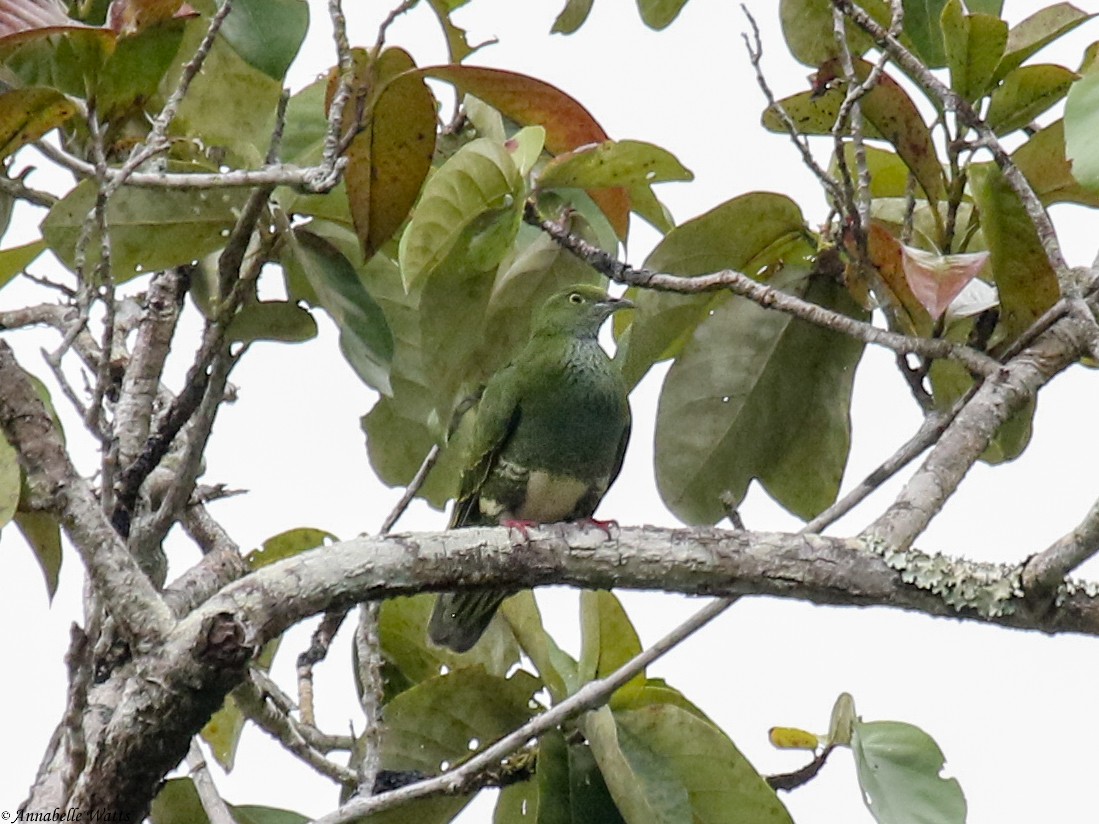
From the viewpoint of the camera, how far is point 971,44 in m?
2.92

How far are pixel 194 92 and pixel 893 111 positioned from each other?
4.95 ft

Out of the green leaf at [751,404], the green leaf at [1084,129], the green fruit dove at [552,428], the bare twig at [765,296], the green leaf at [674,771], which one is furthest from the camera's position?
the green fruit dove at [552,428]

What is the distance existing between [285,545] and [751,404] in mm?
1178

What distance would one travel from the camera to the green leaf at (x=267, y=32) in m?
2.91

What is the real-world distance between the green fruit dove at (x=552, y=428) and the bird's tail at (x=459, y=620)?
68 centimetres

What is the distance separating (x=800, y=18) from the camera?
11.4ft

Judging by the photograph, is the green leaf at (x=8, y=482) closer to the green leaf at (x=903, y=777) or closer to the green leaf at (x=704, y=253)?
the green leaf at (x=704, y=253)

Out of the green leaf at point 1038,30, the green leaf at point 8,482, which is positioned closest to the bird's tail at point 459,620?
the green leaf at point 8,482

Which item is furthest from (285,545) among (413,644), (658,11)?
(658,11)

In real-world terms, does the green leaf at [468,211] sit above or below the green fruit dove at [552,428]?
below

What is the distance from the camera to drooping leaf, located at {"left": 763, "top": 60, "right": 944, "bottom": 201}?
9.96 feet

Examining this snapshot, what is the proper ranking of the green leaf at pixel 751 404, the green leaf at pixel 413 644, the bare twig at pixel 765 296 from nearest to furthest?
the bare twig at pixel 765 296 → the green leaf at pixel 751 404 → the green leaf at pixel 413 644

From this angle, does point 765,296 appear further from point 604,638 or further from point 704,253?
point 604,638

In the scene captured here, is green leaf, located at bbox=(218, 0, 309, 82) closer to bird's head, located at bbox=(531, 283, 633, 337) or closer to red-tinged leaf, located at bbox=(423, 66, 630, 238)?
red-tinged leaf, located at bbox=(423, 66, 630, 238)
